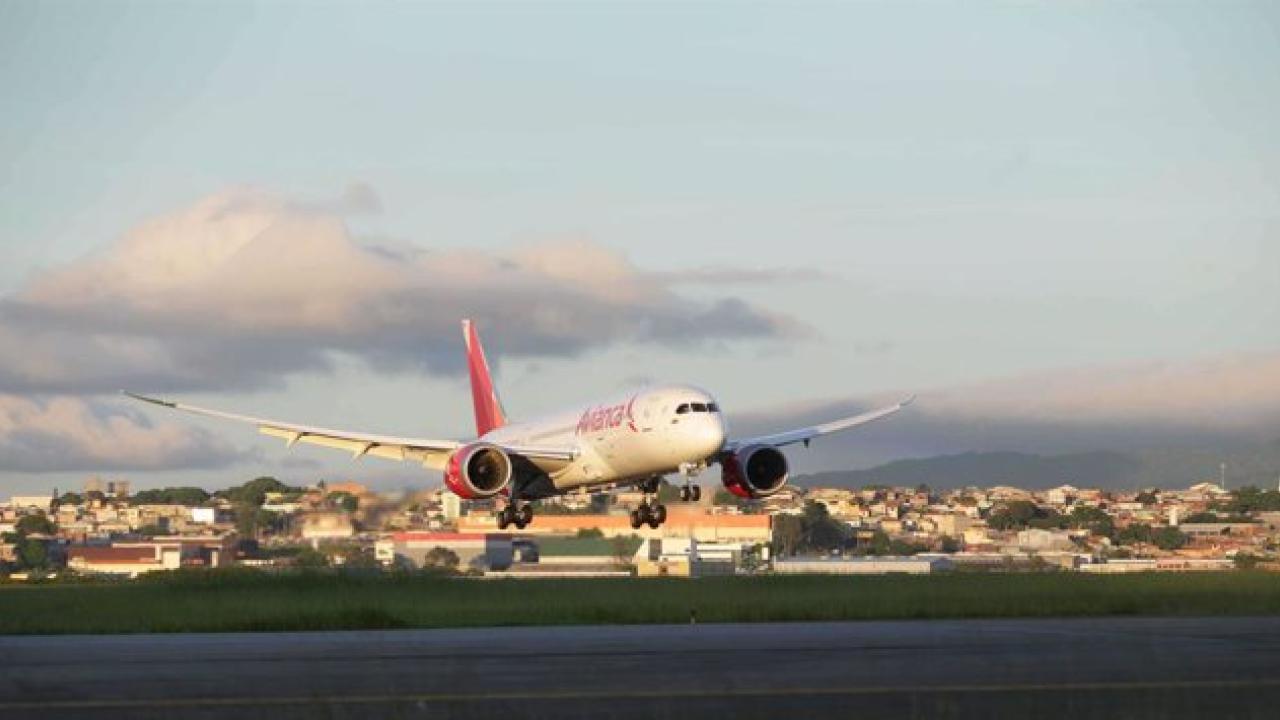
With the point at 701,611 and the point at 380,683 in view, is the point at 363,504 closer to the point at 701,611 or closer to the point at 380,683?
the point at 701,611

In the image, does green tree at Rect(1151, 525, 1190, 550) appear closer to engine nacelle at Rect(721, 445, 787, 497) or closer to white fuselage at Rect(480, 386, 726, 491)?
engine nacelle at Rect(721, 445, 787, 497)

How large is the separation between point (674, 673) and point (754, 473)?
42.5 metres

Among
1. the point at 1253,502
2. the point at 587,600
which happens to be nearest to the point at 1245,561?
the point at 1253,502

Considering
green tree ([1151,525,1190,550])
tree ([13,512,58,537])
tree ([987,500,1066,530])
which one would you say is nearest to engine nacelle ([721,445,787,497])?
green tree ([1151,525,1190,550])

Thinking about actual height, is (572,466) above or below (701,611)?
above

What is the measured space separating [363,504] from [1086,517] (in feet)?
124

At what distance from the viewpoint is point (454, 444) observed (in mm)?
73562

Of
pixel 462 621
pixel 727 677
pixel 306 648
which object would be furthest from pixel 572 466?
pixel 727 677

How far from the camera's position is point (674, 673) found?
92.4ft

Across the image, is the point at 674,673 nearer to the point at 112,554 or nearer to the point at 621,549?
the point at 621,549

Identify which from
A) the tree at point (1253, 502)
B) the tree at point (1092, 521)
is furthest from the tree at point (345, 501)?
the tree at point (1253, 502)

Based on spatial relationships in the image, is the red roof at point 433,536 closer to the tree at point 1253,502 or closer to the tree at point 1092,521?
the tree at point 1092,521

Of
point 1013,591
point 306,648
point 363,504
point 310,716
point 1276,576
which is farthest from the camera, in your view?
point 363,504

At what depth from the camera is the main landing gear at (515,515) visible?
7062cm
